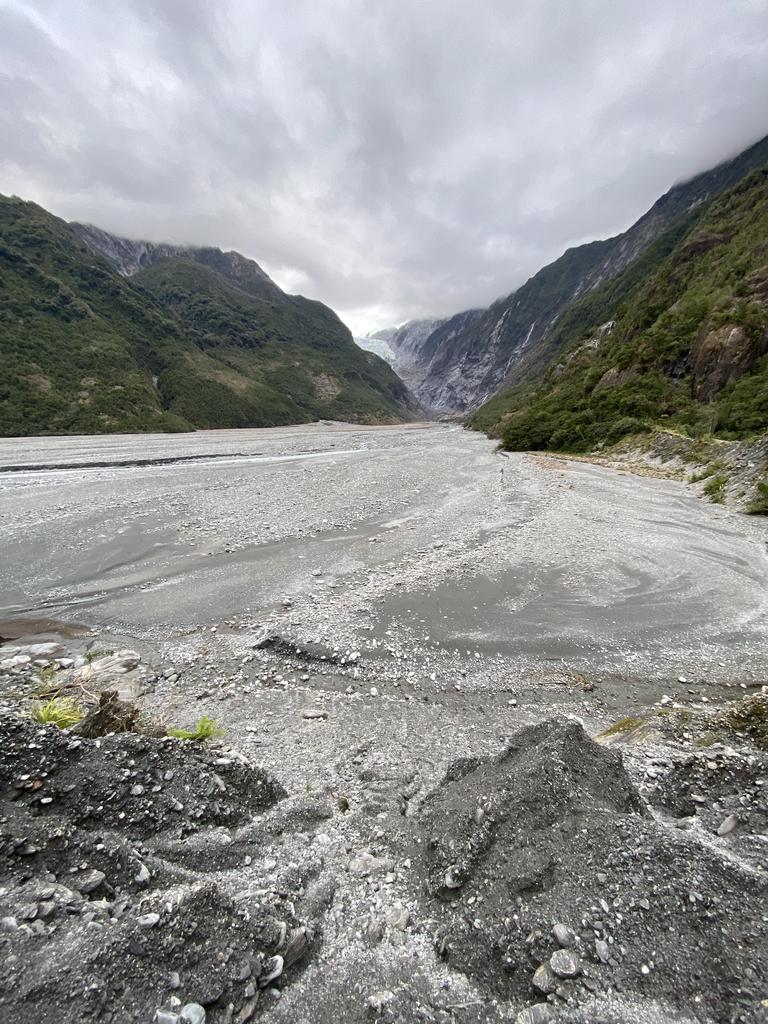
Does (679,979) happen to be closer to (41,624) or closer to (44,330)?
(41,624)

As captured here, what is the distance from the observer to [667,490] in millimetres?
23594

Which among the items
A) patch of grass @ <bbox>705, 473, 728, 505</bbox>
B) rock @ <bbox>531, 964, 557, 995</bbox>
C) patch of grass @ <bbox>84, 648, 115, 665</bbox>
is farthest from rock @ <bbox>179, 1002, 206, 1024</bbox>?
patch of grass @ <bbox>705, 473, 728, 505</bbox>

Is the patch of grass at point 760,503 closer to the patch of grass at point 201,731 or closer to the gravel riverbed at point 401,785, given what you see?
the gravel riverbed at point 401,785

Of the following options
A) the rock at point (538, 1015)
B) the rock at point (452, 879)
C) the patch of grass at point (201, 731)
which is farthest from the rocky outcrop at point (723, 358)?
the rock at point (538, 1015)

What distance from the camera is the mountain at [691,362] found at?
35.9 m

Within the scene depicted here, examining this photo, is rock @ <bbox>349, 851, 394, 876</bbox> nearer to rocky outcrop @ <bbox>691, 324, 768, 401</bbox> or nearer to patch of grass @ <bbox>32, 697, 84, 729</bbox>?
patch of grass @ <bbox>32, 697, 84, 729</bbox>

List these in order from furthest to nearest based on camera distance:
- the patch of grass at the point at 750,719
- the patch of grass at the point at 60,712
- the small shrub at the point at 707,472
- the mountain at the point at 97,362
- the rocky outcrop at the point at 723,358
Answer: the mountain at the point at 97,362 → the rocky outcrop at the point at 723,358 → the small shrub at the point at 707,472 → the patch of grass at the point at 750,719 → the patch of grass at the point at 60,712

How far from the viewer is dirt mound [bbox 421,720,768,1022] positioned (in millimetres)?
2461

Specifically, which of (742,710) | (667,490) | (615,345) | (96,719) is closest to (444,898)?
(96,719)

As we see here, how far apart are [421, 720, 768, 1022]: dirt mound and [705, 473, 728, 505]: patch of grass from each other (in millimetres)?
21454

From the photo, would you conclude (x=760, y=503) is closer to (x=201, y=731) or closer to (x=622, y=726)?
(x=622, y=726)

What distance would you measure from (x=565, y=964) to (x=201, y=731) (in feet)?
16.1

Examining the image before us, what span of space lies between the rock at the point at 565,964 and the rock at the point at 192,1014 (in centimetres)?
217

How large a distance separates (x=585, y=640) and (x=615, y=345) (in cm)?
7542
